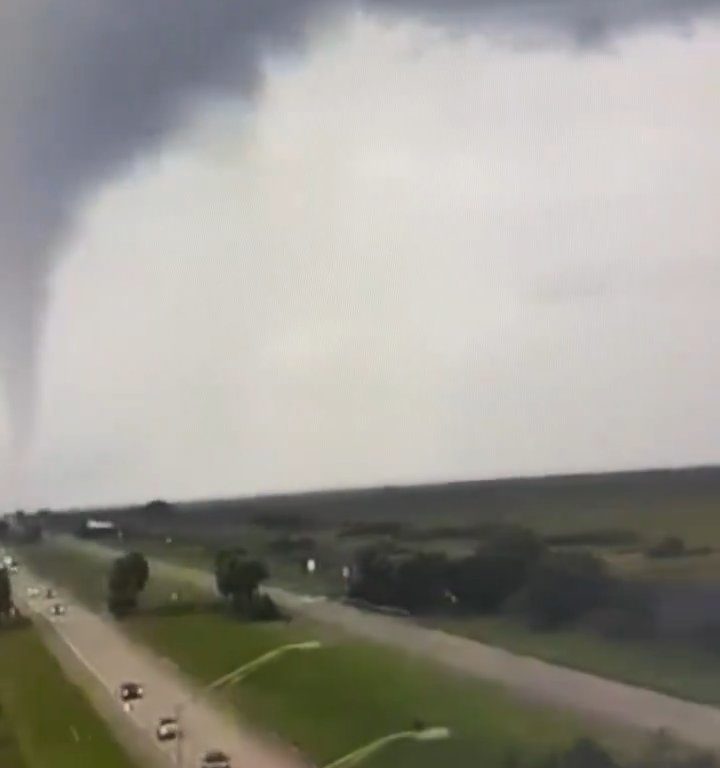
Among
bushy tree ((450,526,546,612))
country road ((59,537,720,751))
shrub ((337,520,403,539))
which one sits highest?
shrub ((337,520,403,539))

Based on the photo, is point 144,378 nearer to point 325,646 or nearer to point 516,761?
point 325,646

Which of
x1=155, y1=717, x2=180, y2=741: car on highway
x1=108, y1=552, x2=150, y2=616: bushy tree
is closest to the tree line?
x1=108, y1=552, x2=150, y2=616: bushy tree

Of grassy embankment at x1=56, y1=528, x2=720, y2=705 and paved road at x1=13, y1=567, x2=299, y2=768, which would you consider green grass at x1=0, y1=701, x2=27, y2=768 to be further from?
grassy embankment at x1=56, y1=528, x2=720, y2=705

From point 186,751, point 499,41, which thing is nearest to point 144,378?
point 186,751

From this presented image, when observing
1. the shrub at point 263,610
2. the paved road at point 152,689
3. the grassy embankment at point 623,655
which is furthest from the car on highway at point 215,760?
the grassy embankment at point 623,655

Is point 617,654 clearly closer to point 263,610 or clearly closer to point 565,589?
point 565,589

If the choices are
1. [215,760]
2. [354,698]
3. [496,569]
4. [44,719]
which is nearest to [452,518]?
[496,569]
